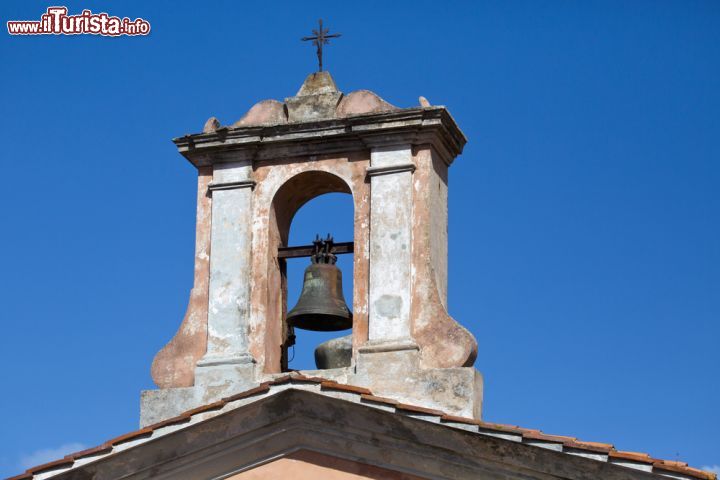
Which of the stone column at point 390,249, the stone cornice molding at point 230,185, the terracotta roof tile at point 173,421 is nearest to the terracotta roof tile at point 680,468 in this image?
the stone column at point 390,249

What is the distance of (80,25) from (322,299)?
431cm

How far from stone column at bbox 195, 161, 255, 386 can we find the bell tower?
1cm

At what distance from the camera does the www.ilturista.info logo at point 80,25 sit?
14875 mm

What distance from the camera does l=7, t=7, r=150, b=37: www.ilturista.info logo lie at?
1488 cm

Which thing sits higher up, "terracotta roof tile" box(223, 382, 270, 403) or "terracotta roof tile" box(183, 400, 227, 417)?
"terracotta roof tile" box(223, 382, 270, 403)

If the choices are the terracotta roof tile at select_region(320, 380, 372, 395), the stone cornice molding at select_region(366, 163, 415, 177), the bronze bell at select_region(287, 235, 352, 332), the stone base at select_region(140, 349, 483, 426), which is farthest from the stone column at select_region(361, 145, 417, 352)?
the terracotta roof tile at select_region(320, 380, 372, 395)

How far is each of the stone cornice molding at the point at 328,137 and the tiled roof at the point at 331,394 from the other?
86.8 inches

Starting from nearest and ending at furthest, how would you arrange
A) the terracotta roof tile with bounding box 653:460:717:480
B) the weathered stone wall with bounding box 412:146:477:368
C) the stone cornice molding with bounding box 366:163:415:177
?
the terracotta roof tile with bounding box 653:460:717:480, the weathered stone wall with bounding box 412:146:477:368, the stone cornice molding with bounding box 366:163:415:177

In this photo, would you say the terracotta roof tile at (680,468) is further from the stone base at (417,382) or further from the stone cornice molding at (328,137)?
the stone cornice molding at (328,137)

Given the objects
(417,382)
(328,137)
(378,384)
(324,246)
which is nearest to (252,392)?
(378,384)

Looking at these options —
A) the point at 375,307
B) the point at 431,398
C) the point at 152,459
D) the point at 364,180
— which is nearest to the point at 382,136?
the point at 364,180

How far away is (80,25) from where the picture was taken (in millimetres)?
14914

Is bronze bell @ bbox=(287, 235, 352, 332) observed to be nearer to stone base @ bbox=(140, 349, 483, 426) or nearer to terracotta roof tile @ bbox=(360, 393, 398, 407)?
stone base @ bbox=(140, 349, 483, 426)

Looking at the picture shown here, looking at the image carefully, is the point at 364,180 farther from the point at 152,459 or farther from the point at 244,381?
the point at 152,459
